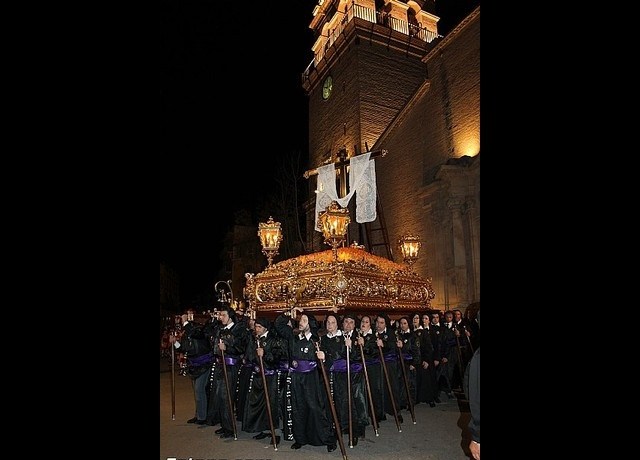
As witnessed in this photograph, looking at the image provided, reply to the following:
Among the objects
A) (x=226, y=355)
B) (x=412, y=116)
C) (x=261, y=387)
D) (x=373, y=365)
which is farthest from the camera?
(x=412, y=116)

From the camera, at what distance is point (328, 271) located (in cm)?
1041

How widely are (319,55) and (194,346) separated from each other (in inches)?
895

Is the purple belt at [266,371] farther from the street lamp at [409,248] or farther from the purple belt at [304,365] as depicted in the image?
the street lamp at [409,248]

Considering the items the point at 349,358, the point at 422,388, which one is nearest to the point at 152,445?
the point at 349,358

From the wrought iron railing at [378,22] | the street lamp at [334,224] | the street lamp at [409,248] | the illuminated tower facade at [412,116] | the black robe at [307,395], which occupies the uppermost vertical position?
the wrought iron railing at [378,22]

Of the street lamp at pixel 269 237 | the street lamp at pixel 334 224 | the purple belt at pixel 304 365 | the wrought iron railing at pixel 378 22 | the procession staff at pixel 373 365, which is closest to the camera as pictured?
the purple belt at pixel 304 365

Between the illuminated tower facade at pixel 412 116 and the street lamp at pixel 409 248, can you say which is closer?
the street lamp at pixel 409 248

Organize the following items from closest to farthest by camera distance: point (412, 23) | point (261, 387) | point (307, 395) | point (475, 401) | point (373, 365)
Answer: point (475, 401) → point (307, 395) → point (261, 387) → point (373, 365) → point (412, 23)

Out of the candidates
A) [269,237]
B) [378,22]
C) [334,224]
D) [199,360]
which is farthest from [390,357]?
[378,22]

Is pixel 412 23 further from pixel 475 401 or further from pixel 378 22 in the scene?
pixel 475 401

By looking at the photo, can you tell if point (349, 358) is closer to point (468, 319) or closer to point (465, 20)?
point (468, 319)

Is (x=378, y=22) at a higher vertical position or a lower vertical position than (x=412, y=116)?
higher

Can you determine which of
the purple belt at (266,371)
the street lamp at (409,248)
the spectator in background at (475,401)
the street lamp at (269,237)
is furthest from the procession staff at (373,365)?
the street lamp at (409,248)

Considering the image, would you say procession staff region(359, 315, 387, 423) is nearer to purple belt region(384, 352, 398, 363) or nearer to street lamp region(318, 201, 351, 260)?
purple belt region(384, 352, 398, 363)
